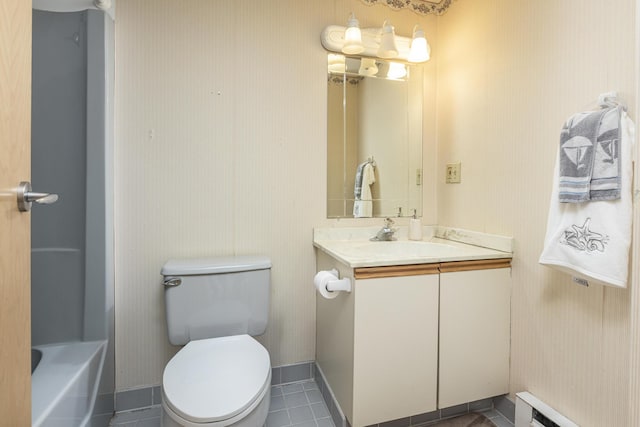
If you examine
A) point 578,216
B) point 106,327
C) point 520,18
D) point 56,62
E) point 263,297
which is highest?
point 520,18

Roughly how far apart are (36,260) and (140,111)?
818 millimetres

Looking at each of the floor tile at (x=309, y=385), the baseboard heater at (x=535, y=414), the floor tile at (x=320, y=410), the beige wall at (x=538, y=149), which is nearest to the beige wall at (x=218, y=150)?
the floor tile at (x=309, y=385)

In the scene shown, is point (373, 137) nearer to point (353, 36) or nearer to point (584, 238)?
point (353, 36)

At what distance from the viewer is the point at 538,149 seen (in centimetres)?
134

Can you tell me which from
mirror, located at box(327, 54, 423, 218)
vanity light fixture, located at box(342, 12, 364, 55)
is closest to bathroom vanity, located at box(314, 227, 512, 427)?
mirror, located at box(327, 54, 423, 218)

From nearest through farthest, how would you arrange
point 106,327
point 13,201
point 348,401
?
point 13,201, point 348,401, point 106,327

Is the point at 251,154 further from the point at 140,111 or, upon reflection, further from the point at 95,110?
the point at 95,110

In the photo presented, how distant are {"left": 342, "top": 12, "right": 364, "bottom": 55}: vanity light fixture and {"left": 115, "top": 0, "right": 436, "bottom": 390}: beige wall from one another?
170 mm

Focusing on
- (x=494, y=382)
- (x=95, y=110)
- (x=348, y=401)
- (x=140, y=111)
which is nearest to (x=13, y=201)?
(x=95, y=110)

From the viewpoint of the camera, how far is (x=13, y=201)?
0.70 metres

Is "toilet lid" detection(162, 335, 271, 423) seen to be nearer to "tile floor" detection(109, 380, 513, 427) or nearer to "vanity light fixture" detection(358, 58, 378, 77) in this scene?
"tile floor" detection(109, 380, 513, 427)

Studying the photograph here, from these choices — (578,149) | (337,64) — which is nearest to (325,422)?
(578,149)

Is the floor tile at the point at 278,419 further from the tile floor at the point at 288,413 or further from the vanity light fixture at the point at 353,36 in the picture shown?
the vanity light fixture at the point at 353,36

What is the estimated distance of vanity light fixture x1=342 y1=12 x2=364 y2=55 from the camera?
165cm
